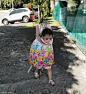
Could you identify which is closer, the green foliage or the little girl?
the little girl

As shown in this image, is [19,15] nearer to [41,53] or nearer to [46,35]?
[41,53]

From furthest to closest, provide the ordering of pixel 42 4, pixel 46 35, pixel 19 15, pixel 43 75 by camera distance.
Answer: pixel 19 15 → pixel 42 4 → pixel 43 75 → pixel 46 35

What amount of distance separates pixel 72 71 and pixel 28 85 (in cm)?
154

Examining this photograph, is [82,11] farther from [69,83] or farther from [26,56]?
[69,83]

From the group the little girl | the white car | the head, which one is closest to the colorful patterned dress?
the little girl

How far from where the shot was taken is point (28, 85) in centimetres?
354

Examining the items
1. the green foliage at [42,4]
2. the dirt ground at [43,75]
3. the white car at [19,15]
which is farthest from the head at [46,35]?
the white car at [19,15]

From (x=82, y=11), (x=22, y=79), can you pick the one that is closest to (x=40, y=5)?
(x=82, y=11)

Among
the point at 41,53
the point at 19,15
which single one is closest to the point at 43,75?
the point at 41,53

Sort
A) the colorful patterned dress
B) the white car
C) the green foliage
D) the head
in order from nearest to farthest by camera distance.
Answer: the head, the colorful patterned dress, the green foliage, the white car

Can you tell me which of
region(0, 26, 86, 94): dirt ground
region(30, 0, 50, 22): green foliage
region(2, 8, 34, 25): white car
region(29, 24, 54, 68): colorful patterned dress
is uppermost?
region(30, 0, 50, 22): green foliage

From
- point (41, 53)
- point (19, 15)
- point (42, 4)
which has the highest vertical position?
point (42, 4)

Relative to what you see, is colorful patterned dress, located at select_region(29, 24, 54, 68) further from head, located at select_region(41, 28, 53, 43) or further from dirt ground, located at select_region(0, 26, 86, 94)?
dirt ground, located at select_region(0, 26, 86, 94)

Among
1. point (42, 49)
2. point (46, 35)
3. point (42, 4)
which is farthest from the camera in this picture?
point (42, 4)
